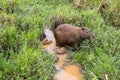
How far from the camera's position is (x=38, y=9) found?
18.8 ft

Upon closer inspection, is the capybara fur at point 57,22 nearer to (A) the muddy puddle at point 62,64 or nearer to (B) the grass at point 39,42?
(B) the grass at point 39,42

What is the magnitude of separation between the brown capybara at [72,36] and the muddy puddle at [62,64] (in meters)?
0.13

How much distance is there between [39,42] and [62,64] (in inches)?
21.5

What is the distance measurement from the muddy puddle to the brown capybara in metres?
0.13

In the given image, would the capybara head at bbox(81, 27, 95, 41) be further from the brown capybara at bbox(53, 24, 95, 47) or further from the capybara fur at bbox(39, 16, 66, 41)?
the capybara fur at bbox(39, 16, 66, 41)

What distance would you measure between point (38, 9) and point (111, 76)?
8.30 ft

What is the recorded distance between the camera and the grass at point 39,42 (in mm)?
3783

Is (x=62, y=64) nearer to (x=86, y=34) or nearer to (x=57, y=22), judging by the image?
(x=86, y=34)

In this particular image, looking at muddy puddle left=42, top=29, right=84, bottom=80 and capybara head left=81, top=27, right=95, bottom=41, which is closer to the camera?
muddy puddle left=42, top=29, right=84, bottom=80

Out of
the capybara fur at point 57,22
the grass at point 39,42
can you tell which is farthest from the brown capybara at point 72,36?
the capybara fur at point 57,22

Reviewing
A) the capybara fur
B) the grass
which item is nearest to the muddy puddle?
the grass

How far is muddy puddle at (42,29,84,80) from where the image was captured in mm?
4066

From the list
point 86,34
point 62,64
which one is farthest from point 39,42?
point 86,34

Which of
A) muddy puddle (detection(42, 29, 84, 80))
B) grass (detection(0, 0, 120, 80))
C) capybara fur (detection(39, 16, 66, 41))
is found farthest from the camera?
capybara fur (detection(39, 16, 66, 41))
